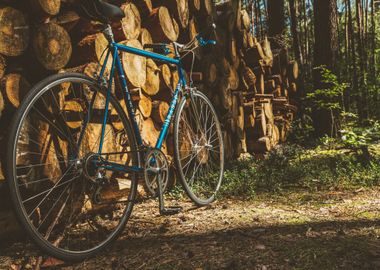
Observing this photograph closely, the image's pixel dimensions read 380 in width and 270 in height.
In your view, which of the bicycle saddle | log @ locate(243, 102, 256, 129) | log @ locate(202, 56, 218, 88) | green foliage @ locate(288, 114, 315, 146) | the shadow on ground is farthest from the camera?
green foliage @ locate(288, 114, 315, 146)

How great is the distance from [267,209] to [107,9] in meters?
1.92

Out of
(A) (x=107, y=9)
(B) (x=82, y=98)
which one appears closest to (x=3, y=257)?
(B) (x=82, y=98)

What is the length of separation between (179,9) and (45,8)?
1.86m

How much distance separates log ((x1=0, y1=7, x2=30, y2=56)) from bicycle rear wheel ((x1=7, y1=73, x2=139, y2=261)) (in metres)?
0.31

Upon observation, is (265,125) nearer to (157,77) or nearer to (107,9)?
(157,77)

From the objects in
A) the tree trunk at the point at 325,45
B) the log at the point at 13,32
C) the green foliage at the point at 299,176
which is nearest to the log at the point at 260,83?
the tree trunk at the point at 325,45

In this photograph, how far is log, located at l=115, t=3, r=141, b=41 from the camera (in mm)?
3113

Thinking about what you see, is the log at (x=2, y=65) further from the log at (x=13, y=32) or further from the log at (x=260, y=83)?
the log at (x=260, y=83)

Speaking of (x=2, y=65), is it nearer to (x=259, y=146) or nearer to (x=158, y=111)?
(x=158, y=111)

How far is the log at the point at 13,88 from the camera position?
2176 mm

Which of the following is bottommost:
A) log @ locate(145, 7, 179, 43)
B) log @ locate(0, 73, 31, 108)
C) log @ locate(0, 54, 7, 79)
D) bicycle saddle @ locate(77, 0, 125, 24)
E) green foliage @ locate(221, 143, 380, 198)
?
green foliage @ locate(221, 143, 380, 198)

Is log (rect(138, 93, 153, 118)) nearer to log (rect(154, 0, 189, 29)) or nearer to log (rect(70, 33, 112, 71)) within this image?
log (rect(70, 33, 112, 71))

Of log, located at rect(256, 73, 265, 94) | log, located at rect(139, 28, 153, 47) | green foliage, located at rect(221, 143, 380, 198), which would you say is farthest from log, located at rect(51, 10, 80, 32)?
log, located at rect(256, 73, 265, 94)

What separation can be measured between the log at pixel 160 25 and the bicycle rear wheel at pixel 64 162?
1219mm
